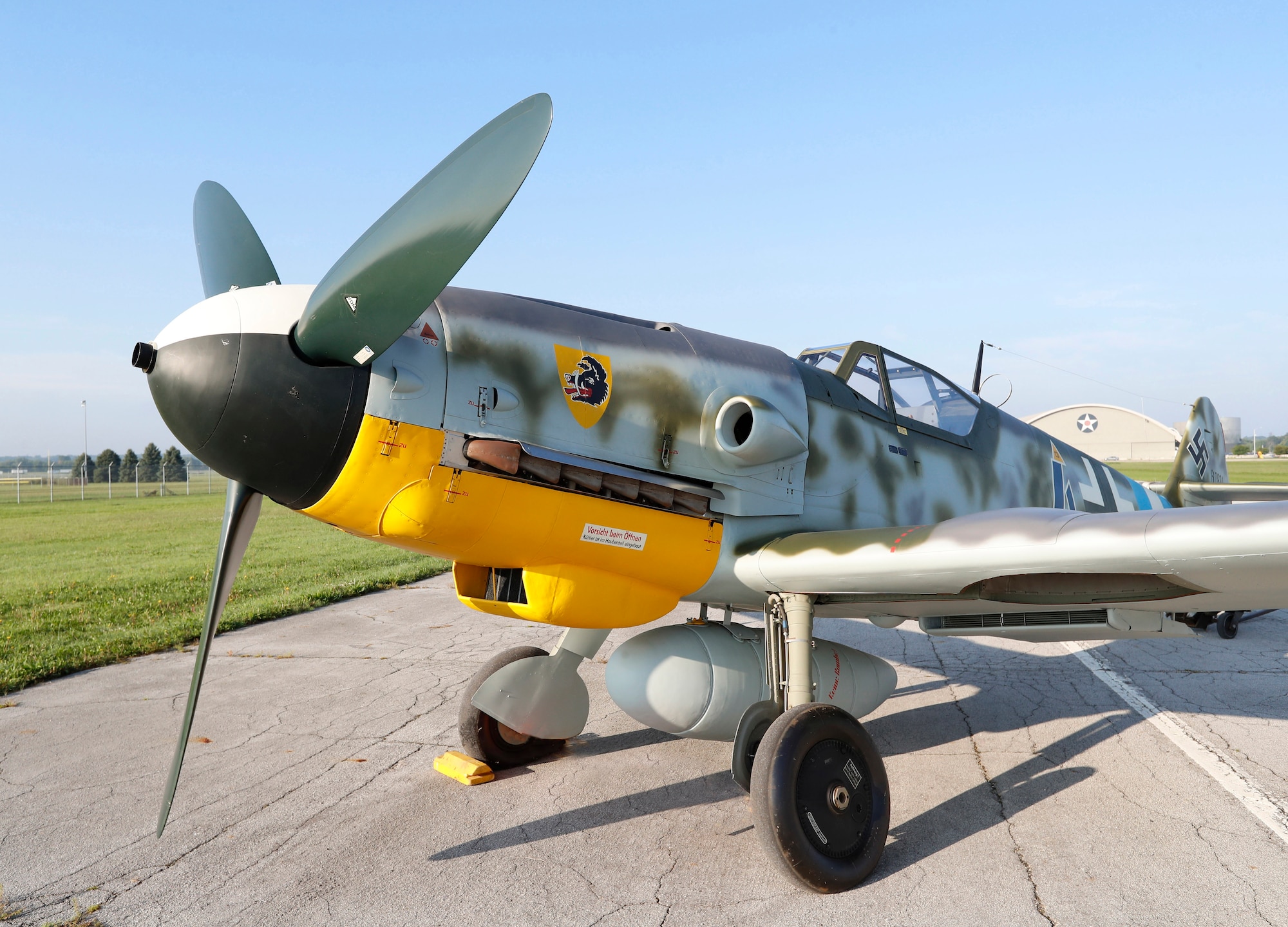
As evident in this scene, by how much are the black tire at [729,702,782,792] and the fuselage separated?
0.63 m

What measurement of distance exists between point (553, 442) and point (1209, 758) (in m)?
4.45

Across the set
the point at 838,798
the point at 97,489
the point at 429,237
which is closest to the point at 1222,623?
the point at 838,798

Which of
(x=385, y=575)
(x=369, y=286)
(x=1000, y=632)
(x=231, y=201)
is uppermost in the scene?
(x=231, y=201)

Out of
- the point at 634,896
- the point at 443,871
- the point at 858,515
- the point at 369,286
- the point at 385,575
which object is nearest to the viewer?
the point at 369,286

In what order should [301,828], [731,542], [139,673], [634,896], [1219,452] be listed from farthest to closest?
1. [1219,452]
2. [139,673]
3. [731,542]
4. [301,828]
5. [634,896]

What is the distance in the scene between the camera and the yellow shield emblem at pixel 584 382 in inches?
151

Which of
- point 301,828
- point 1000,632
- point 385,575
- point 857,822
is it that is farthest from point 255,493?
point 385,575

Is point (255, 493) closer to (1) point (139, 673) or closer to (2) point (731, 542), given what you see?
(2) point (731, 542)

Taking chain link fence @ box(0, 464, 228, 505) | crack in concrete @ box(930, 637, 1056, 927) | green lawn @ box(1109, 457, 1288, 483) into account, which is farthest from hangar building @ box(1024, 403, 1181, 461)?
crack in concrete @ box(930, 637, 1056, 927)

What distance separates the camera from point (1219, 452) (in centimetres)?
1035

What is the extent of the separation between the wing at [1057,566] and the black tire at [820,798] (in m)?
0.69

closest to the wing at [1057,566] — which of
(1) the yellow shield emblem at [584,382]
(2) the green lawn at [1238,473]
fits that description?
(1) the yellow shield emblem at [584,382]

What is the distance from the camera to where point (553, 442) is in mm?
3791

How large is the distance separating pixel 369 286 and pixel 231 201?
192 cm
